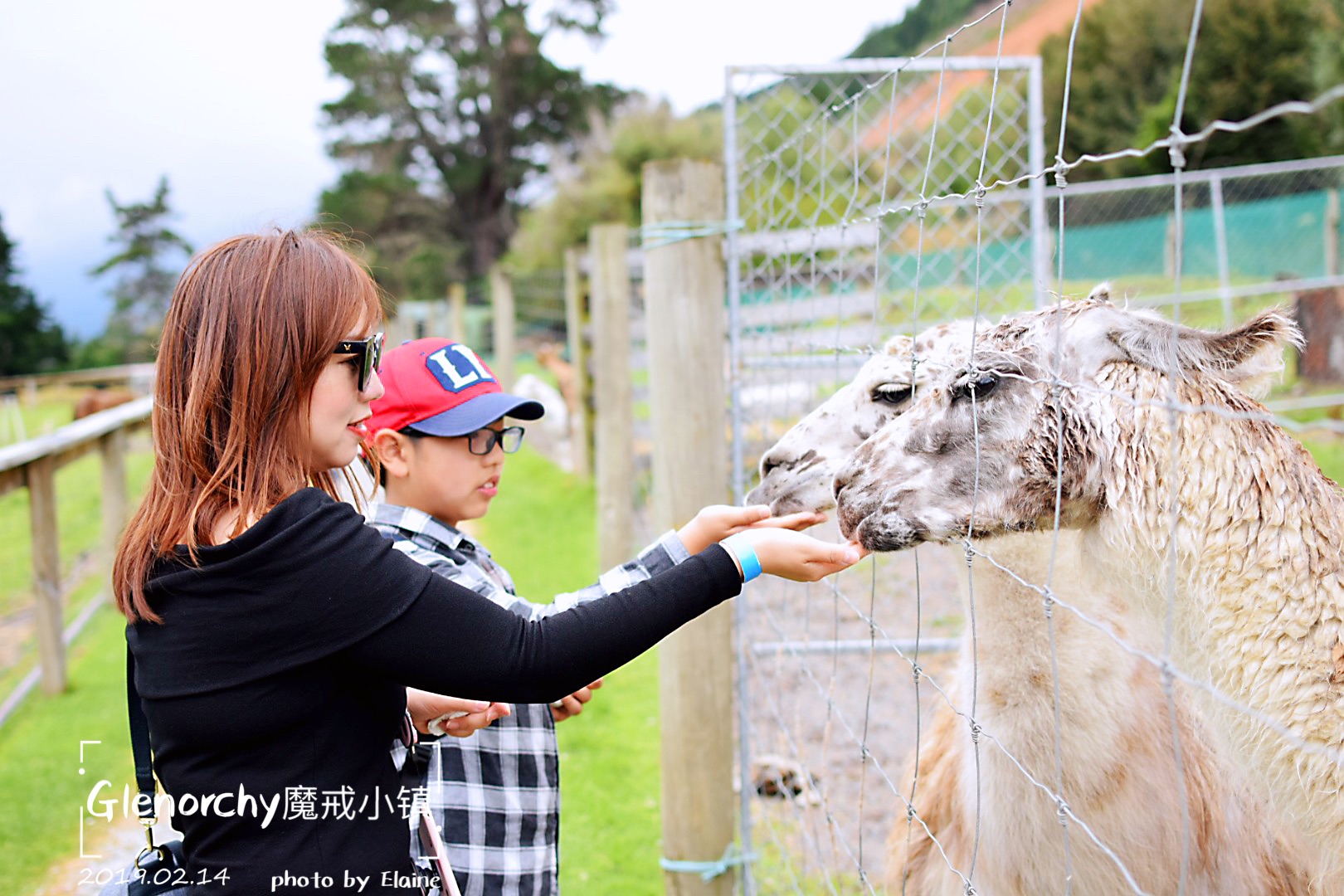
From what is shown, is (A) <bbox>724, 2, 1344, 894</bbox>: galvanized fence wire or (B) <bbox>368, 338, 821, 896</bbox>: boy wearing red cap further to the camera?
(B) <bbox>368, 338, 821, 896</bbox>: boy wearing red cap

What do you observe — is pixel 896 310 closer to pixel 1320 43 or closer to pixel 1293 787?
pixel 1293 787

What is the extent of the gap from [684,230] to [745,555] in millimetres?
1492

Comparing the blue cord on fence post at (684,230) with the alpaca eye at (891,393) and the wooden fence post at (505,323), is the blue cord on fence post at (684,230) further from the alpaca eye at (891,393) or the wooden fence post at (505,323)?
the wooden fence post at (505,323)

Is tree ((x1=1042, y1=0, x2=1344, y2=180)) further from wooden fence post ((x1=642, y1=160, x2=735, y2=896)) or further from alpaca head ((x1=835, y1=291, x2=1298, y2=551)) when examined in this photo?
alpaca head ((x1=835, y1=291, x2=1298, y2=551))

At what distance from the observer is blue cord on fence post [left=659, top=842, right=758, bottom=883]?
2.81 metres

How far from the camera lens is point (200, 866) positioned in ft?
4.26

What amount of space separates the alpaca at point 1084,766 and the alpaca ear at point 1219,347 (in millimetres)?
332

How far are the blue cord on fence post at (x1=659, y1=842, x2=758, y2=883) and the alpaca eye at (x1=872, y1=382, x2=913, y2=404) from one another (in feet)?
4.74

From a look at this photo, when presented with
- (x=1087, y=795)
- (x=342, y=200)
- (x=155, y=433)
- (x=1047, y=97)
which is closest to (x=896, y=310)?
(x=1087, y=795)

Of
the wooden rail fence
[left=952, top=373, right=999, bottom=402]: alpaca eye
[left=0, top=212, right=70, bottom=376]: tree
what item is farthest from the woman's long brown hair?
[left=0, top=212, right=70, bottom=376]: tree

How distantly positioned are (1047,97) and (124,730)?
19.8m

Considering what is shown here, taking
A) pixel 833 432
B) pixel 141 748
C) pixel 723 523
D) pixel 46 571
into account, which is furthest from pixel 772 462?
pixel 46 571

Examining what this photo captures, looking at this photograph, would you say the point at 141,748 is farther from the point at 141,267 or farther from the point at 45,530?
the point at 141,267

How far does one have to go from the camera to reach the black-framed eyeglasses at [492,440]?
2037 millimetres
